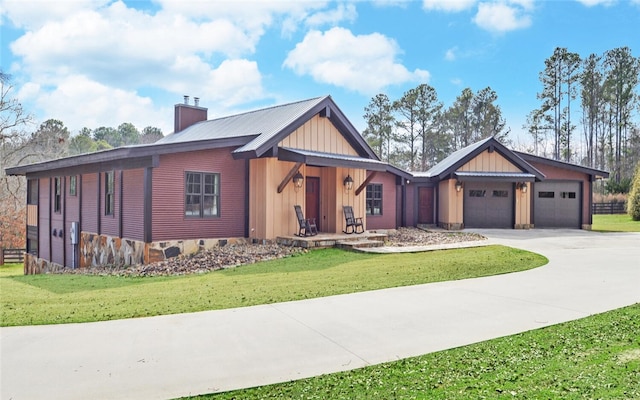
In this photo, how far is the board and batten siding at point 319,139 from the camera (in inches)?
554

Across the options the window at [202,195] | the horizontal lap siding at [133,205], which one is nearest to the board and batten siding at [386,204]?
the window at [202,195]

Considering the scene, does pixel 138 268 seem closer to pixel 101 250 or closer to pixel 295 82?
pixel 101 250

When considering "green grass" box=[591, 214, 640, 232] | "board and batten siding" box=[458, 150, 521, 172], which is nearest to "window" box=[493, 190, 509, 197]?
"board and batten siding" box=[458, 150, 521, 172]

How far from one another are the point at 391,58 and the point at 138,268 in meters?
21.3

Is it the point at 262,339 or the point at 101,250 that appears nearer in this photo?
the point at 262,339

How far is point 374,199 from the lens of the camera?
736 inches

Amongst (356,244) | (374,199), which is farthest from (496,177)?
(356,244)

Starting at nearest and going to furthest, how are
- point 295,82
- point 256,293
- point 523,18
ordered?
point 256,293
point 523,18
point 295,82

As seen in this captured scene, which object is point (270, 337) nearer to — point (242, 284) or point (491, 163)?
point (242, 284)

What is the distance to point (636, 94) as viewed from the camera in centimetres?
4022

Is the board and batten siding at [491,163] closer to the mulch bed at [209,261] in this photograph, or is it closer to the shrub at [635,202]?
the shrub at [635,202]

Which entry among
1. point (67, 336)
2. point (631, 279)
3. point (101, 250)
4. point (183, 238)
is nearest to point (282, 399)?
point (67, 336)

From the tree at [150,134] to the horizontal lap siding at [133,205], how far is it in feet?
165

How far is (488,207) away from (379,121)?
71.7 ft
